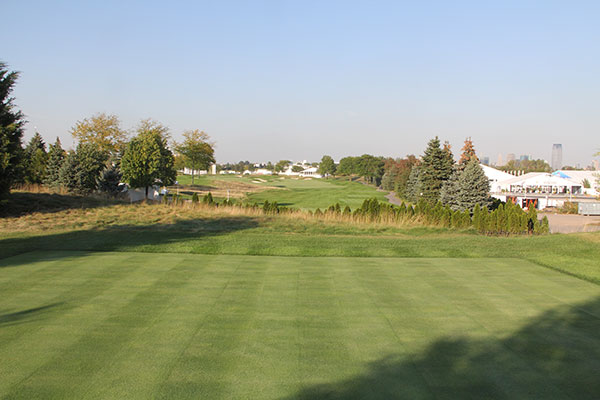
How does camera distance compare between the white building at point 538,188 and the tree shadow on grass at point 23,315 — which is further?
the white building at point 538,188

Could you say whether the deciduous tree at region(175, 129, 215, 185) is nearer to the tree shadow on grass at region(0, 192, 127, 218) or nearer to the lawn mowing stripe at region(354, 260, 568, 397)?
the tree shadow on grass at region(0, 192, 127, 218)

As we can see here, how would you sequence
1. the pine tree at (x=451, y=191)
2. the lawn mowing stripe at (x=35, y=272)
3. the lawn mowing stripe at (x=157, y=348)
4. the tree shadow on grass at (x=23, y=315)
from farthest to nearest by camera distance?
the pine tree at (x=451, y=191) < the lawn mowing stripe at (x=35, y=272) < the tree shadow on grass at (x=23, y=315) < the lawn mowing stripe at (x=157, y=348)

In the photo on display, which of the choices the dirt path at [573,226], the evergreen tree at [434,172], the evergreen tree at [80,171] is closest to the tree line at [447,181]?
the evergreen tree at [434,172]

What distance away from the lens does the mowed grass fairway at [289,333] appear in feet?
16.0

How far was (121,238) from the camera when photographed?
1445 cm

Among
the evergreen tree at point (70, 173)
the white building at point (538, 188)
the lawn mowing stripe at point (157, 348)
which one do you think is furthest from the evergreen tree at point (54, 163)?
the white building at point (538, 188)

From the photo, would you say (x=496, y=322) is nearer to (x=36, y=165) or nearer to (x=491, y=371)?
(x=491, y=371)

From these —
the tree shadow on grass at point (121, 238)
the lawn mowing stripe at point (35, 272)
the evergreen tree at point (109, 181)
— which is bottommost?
the lawn mowing stripe at point (35, 272)

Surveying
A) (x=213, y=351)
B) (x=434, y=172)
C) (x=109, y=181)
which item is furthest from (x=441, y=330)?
(x=434, y=172)

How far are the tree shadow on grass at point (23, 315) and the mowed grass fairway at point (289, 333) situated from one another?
31 mm

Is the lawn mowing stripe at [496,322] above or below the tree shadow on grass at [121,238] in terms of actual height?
below

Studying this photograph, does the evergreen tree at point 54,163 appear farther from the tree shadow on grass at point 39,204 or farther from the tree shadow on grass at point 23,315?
the tree shadow on grass at point 23,315

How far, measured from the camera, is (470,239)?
16.4 m

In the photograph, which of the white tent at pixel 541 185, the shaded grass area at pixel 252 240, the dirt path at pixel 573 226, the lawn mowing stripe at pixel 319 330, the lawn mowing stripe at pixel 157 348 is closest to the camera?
the lawn mowing stripe at pixel 157 348
